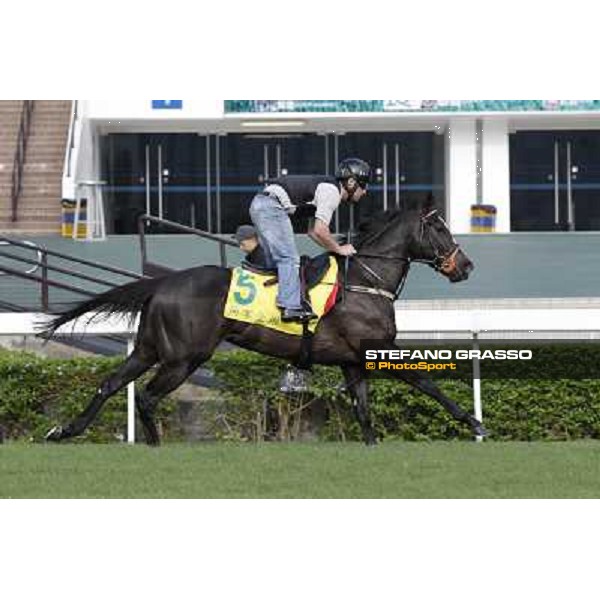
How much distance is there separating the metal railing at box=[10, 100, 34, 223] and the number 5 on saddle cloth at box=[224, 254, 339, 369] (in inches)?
644

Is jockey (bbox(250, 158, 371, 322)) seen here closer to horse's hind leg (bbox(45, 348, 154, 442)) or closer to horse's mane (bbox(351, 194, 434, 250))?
horse's mane (bbox(351, 194, 434, 250))

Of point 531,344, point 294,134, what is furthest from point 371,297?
point 294,134

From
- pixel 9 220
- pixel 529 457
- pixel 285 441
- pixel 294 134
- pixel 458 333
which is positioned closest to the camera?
pixel 529 457

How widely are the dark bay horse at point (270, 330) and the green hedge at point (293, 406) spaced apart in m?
1.34

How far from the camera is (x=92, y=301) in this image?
10062mm

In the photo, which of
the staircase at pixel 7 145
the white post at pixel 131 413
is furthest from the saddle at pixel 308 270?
the staircase at pixel 7 145

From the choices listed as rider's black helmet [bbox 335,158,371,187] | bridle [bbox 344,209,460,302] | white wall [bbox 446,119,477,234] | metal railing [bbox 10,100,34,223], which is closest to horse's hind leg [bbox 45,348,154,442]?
bridle [bbox 344,209,460,302]

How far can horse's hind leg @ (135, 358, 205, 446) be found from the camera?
9648mm

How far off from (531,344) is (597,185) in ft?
61.0

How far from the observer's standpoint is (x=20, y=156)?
86.9ft

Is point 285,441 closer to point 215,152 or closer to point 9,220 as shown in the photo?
point 9,220

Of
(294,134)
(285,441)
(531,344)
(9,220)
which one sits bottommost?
(285,441)

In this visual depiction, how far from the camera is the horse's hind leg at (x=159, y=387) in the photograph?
965 centimetres

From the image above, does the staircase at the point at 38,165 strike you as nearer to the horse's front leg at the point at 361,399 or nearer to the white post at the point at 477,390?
the white post at the point at 477,390
